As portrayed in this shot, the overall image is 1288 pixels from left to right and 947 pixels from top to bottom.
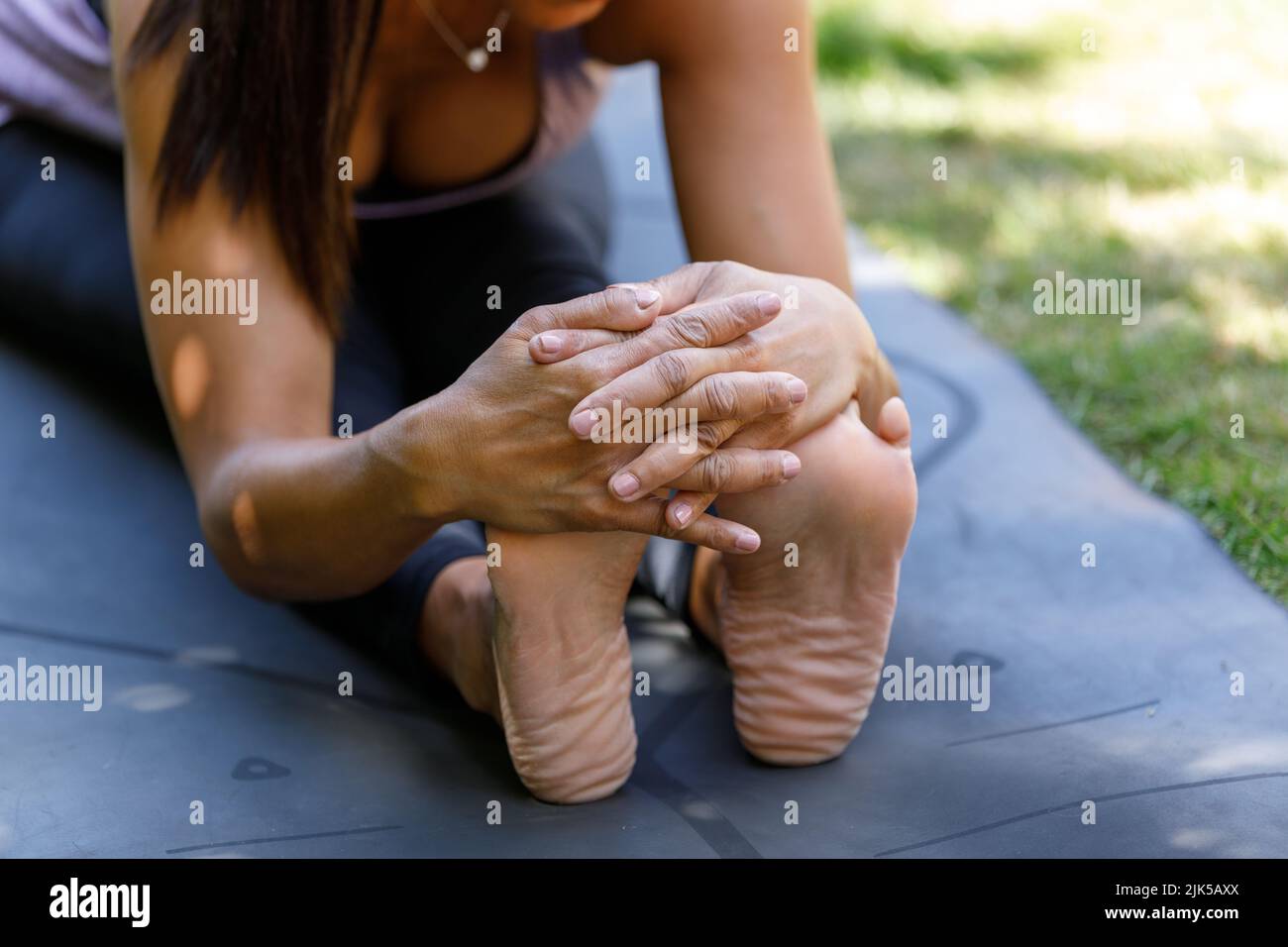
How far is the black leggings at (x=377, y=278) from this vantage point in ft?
5.17

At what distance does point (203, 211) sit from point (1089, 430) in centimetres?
122

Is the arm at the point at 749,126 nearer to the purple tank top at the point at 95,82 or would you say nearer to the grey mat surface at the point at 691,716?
the purple tank top at the point at 95,82

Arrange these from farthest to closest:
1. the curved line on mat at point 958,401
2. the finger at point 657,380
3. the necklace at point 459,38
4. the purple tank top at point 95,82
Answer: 1. the curved line on mat at point 958,401
2. the purple tank top at point 95,82
3. the necklace at point 459,38
4. the finger at point 657,380

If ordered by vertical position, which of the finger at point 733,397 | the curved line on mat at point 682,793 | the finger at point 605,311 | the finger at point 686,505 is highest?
the finger at point 605,311

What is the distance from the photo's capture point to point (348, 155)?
142 centimetres

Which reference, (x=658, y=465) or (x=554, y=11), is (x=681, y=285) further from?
(x=554, y=11)

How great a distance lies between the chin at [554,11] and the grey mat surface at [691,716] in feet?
2.06

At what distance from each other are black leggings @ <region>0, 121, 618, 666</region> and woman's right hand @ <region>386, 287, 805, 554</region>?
0.30 metres

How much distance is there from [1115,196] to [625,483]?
206 centimetres

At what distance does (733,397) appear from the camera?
112 cm

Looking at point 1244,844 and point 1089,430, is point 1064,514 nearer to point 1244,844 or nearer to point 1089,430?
point 1089,430

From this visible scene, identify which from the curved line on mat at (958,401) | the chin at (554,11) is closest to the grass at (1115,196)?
the curved line on mat at (958,401)

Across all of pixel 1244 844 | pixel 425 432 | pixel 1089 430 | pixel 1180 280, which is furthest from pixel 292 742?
pixel 1180 280

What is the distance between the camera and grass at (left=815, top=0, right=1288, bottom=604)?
6.40ft
